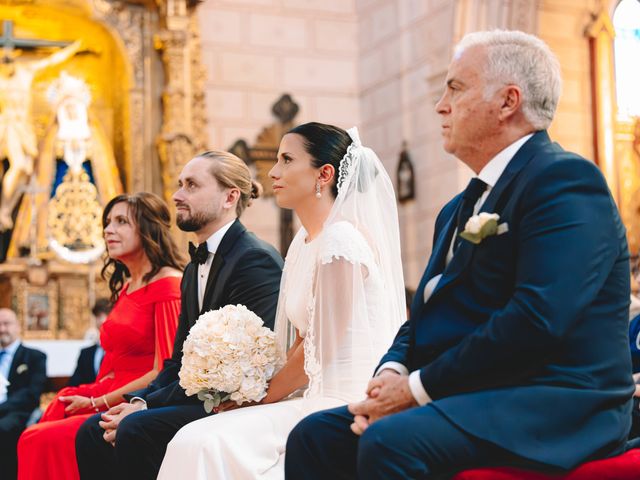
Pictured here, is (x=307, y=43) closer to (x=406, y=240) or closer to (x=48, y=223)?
(x=406, y=240)

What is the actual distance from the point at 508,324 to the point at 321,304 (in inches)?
47.3

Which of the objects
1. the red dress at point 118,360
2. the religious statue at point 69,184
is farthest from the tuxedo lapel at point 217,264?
the religious statue at point 69,184

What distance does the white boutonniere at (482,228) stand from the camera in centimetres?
238

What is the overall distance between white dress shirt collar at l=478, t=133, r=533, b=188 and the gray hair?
7 centimetres

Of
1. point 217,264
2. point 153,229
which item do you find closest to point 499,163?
point 217,264

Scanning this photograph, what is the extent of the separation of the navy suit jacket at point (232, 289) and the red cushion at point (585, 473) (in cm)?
187

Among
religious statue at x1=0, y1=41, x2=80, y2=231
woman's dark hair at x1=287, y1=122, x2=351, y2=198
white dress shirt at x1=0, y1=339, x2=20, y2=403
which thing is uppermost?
religious statue at x1=0, y1=41, x2=80, y2=231

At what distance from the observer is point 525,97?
2.55 m

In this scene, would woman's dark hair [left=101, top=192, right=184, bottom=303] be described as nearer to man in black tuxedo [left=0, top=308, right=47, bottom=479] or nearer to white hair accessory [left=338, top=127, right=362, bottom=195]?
white hair accessory [left=338, top=127, right=362, bottom=195]

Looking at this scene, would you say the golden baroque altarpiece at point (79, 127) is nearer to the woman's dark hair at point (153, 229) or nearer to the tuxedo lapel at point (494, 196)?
the woman's dark hair at point (153, 229)

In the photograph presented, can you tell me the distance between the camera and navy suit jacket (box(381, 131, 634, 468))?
2.26m

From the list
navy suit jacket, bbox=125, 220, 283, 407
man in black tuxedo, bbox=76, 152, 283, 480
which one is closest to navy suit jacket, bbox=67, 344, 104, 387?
man in black tuxedo, bbox=76, 152, 283, 480

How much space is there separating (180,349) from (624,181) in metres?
6.62

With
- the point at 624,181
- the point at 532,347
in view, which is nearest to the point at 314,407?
the point at 532,347
